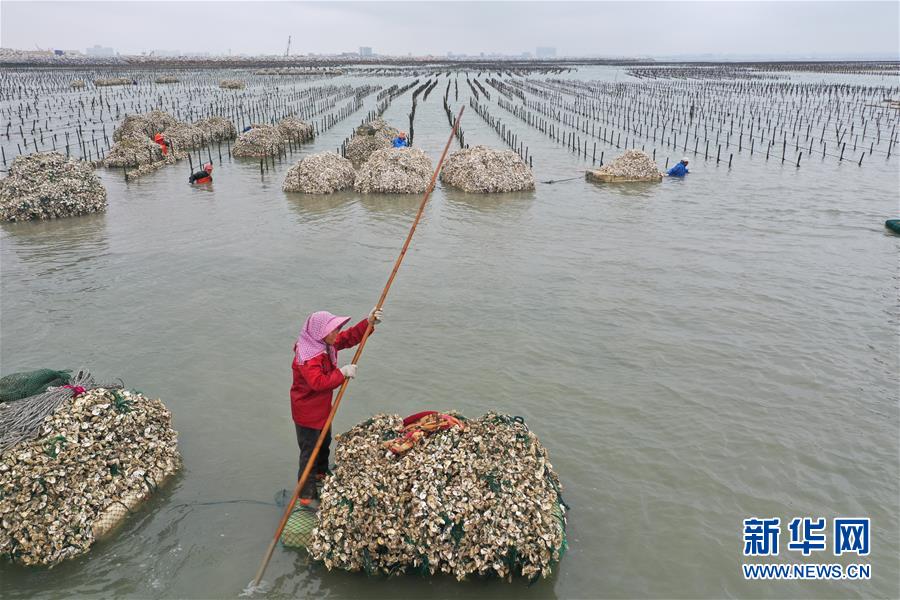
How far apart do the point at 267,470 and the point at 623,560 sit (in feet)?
12.6

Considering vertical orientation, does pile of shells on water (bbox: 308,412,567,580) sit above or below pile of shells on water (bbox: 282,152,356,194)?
below

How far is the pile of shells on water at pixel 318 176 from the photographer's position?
1972 cm

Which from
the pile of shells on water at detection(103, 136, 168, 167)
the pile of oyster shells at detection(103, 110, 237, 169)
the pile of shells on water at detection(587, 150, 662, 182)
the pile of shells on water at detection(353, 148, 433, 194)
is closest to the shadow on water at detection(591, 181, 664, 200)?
the pile of shells on water at detection(587, 150, 662, 182)

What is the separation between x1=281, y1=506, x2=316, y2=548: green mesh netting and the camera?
17.3 feet

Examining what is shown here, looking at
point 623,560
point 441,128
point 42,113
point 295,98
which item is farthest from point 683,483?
point 295,98

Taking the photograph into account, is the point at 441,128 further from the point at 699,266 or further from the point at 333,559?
the point at 333,559

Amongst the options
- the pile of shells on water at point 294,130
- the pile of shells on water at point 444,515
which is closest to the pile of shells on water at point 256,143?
the pile of shells on water at point 294,130

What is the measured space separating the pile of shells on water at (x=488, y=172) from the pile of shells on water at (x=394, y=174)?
45.8 inches

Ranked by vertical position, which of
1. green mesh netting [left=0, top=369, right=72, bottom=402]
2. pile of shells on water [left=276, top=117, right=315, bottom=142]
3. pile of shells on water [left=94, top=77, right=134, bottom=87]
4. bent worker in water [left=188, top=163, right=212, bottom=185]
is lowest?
green mesh netting [left=0, top=369, right=72, bottom=402]

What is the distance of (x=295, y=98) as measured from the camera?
59438 mm

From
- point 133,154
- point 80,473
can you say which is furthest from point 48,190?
point 80,473

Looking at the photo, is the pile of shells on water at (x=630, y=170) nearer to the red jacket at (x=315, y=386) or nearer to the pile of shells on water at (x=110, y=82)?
the red jacket at (x=315, y=386)

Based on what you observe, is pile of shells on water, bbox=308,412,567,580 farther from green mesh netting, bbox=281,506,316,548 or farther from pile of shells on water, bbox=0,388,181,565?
pile of shells on water, bbox=0,388,181,565

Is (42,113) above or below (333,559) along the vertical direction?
above
